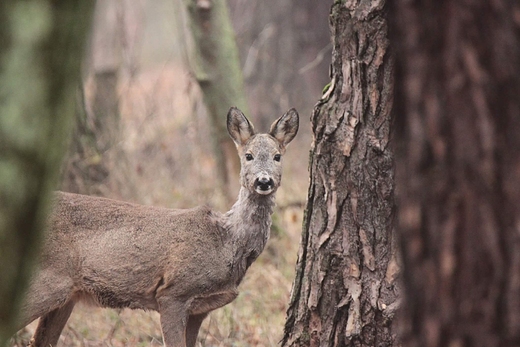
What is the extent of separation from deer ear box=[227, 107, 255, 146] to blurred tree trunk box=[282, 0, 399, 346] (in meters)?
1.62

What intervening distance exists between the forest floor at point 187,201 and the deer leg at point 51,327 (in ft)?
0.67

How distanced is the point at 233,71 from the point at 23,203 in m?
6.70

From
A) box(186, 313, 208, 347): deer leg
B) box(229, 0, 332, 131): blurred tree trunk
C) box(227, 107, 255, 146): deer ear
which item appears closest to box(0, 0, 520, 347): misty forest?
box(186, 313, 208, 347): deer leg

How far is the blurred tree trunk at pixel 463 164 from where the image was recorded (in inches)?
97.2

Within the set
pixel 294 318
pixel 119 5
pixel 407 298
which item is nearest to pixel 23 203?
pixel 407 298

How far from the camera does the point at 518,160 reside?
2.46 m

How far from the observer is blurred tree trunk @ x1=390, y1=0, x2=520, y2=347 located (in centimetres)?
247

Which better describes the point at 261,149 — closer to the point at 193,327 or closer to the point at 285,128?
the point at 285,128

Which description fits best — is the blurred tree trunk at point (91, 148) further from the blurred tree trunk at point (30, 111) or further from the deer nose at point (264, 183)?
the blurred tree trunk at point (30, 111)

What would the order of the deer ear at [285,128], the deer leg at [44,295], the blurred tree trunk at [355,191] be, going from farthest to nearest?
1. the deer ear at [285,128]
2. the deer leg at [44,295]
3. the blurred tree trunk at [355,191]

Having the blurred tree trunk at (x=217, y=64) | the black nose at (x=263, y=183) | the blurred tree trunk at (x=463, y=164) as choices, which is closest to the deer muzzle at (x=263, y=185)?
the black nose at (x=263, y=183)

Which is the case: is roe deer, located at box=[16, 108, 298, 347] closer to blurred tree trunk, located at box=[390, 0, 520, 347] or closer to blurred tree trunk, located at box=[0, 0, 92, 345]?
blurred tree trunk, located at box=[390, 0, 520, 347]

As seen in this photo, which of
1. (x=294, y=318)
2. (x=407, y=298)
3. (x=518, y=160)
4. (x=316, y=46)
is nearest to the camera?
(x=518, y=160)

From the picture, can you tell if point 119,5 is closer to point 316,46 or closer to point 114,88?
point 114,88
